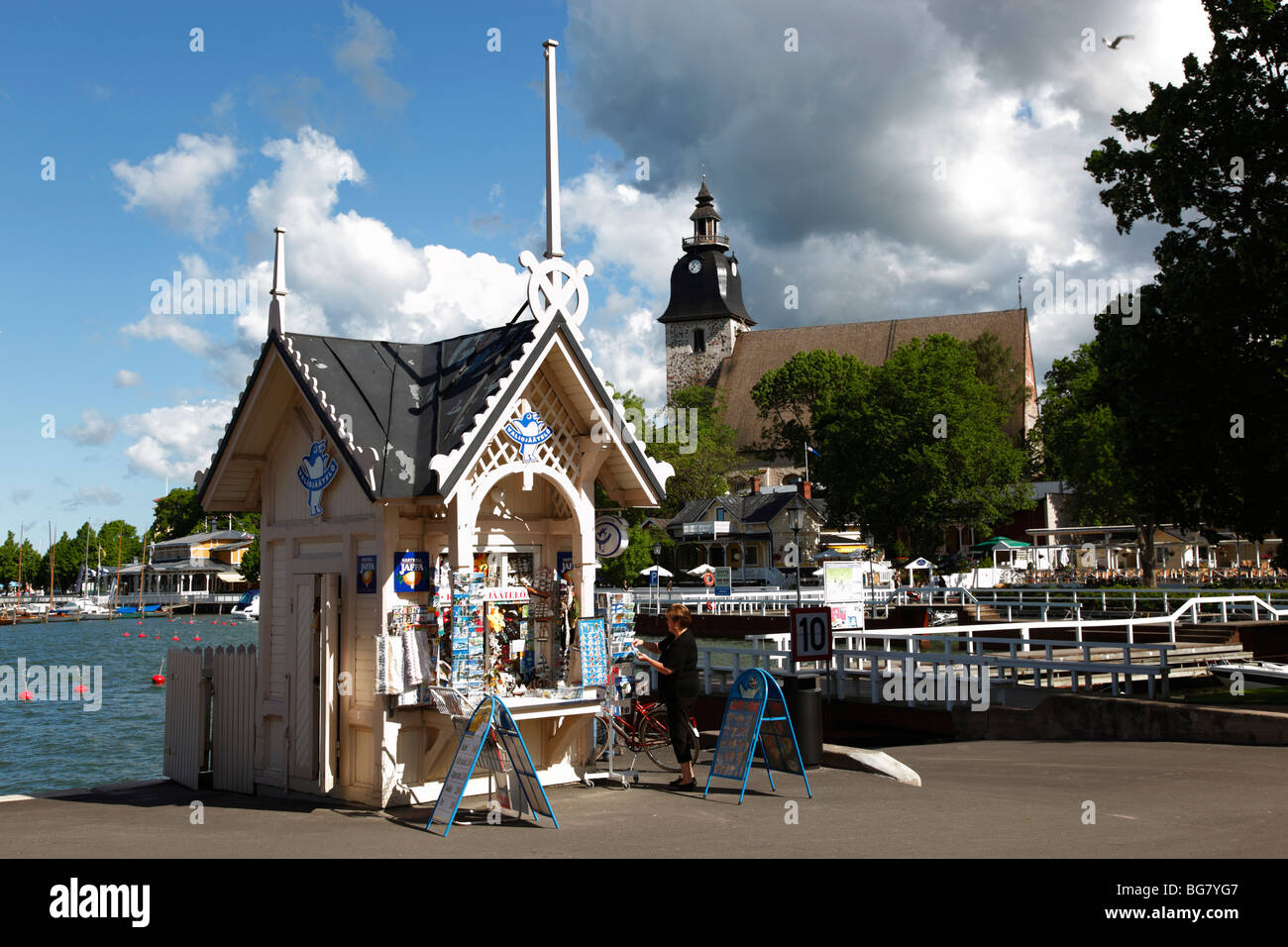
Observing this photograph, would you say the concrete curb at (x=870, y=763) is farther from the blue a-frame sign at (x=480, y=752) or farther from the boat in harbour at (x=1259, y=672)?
the boat in harbour at (x=1259, y=672)

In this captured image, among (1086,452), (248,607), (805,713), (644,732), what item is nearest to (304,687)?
(644,732)

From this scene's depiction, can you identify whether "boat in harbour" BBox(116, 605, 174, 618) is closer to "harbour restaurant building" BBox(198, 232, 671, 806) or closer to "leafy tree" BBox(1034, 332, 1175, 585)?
"leafy tree" BBox(1034, 332, 1175, 585)

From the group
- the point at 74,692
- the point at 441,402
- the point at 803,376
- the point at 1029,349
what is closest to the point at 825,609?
the point at 441,402

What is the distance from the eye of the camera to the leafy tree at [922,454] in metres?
78.1

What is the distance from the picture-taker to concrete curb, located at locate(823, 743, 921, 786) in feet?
44.1

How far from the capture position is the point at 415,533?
41.1 feet

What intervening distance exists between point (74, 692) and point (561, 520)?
3996 cm

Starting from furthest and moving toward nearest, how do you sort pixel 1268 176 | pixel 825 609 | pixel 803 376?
pixel 803 376, pixel 1268 176, pixel 825 609

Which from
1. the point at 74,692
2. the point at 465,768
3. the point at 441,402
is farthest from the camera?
the point at 74,692

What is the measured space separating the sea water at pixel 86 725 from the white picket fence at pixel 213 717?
1380 millimetres

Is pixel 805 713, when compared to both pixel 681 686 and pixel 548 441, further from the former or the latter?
pixel 548 441

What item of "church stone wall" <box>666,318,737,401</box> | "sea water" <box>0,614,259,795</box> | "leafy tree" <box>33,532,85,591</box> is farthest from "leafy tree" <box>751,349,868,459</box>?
"leafy tree" <box>33,532,85,591</box>

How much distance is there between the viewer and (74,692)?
46.9m
